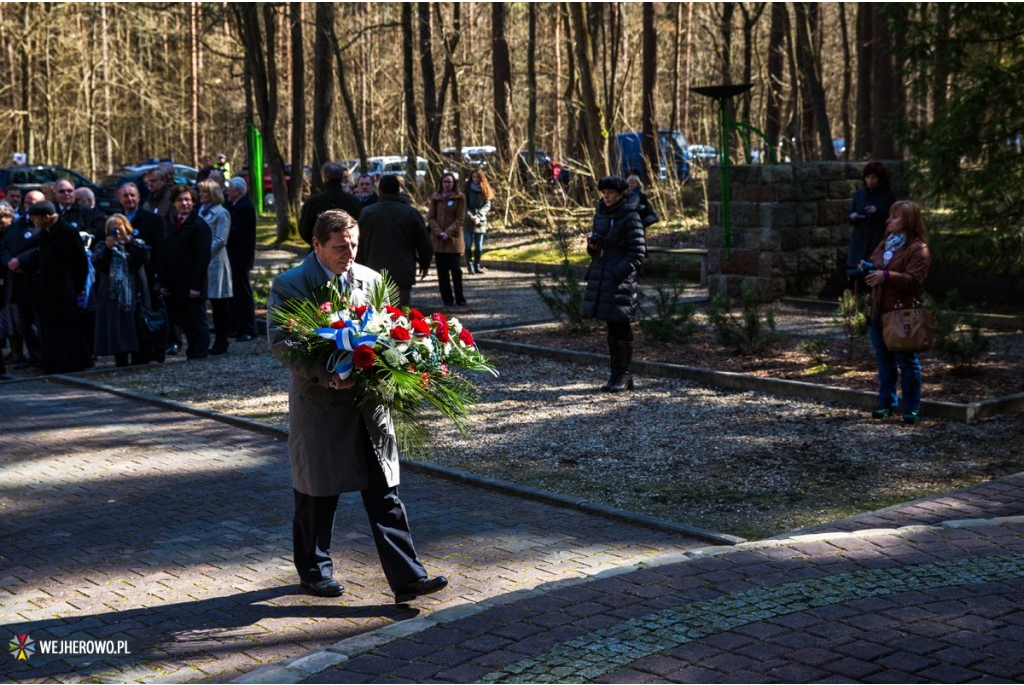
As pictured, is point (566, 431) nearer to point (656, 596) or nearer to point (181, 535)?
point (181, 535)

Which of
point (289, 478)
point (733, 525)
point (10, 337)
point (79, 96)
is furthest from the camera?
point (79, 96)

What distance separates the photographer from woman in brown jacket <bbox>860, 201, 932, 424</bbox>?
9.70 m

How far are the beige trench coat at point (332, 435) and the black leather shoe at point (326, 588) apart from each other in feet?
1.70

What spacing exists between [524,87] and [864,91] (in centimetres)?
2220

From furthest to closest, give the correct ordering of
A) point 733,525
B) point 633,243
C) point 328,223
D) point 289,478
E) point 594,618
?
point 633,243, point 289,478, point 733,525, point 328,223, point 594,618

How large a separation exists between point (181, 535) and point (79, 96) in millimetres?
45754

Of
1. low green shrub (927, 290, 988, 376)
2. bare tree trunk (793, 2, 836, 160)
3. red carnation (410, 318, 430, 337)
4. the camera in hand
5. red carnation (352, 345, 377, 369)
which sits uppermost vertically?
bare tree trunk (793, 2, 836, 160)

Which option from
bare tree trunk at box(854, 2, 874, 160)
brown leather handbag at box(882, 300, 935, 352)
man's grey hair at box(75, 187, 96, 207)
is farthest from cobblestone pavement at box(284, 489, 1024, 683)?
bare tree trunk at box(854, 2, 874, 160)

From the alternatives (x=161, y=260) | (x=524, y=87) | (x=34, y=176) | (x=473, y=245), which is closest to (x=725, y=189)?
(x=473, y=245)

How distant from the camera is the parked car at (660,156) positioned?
84.6 ft

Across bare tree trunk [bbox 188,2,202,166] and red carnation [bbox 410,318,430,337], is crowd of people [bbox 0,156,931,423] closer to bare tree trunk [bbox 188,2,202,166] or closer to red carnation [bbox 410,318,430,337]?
red carnation [bbox 410,318,430,337]

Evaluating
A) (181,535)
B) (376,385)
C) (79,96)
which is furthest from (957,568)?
(79,96)

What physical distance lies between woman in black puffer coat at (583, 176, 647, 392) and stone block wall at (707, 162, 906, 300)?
19.4 feet

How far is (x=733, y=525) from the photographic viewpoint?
24.6 ft
